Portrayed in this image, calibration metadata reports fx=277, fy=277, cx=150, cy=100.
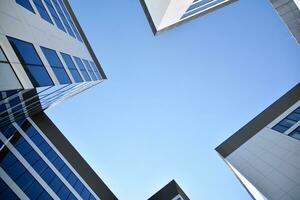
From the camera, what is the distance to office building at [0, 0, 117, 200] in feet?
43.5

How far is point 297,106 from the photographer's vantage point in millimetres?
35656

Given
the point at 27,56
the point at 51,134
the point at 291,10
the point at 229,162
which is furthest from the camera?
the point at 229,162

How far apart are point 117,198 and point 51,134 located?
14.2 m

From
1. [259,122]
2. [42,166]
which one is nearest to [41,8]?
[42,166]

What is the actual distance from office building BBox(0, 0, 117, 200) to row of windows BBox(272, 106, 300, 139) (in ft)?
78.9

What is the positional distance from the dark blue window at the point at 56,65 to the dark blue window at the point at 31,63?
5.47 ft

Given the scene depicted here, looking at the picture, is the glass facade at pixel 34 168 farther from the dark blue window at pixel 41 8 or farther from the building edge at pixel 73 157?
the dark blue window at pixel 41 8

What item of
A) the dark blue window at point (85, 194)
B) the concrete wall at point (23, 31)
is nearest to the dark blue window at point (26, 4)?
the concrete wall at point (23, 31)

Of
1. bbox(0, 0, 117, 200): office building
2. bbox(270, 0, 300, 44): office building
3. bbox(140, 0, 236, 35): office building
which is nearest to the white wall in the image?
bbox(140, 0, 236, 35): office building

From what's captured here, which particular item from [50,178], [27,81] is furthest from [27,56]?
[50,178]

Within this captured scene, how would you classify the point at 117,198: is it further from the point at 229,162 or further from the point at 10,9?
the point at 10,9

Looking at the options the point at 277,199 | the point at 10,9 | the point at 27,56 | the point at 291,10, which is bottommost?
the point at 277,199

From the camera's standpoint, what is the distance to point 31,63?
49.1ft

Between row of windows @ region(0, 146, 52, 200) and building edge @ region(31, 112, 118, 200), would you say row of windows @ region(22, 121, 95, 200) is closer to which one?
building edge @ region(31, 112, 118, 200)
